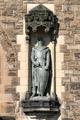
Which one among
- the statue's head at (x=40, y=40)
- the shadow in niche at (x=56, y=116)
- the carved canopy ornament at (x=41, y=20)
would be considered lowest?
the shadow in niche at (x=56, y=116)

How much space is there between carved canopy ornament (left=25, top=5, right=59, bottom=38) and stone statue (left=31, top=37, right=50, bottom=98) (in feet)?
1.35

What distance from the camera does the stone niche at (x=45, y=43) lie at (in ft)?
35.8

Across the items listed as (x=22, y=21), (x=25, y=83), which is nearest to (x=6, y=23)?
(x=22, y=21)

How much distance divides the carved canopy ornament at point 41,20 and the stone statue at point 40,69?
0.41 m

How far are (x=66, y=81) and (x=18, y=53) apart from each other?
114 centimetres

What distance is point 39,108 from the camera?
35.7ft

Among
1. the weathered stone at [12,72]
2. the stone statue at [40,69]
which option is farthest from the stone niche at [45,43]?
the weathered stone at [12,72]

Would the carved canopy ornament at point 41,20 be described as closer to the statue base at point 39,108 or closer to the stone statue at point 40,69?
the stone statue at point 40,69

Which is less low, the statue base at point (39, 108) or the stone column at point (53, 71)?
the stone column at point (53, 71)

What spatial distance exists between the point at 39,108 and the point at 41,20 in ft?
5.88

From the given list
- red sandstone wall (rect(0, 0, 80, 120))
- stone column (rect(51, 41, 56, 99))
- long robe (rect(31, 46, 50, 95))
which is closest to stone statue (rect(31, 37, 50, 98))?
long robe (rect(31, 46, 50, 95))

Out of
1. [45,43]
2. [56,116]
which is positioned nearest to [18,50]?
[45,43]

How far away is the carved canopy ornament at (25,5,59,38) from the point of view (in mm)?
11188

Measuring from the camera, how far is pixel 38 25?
1120cm
